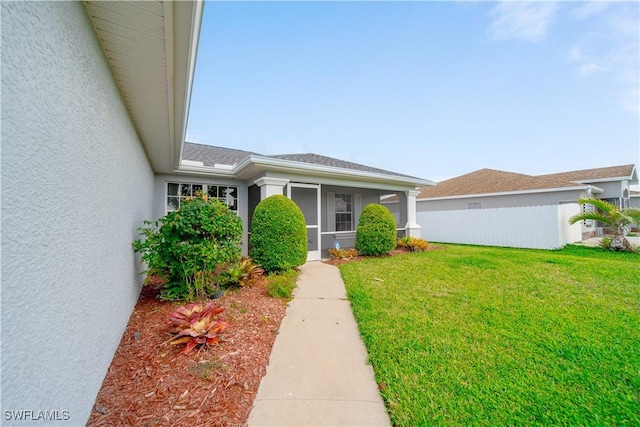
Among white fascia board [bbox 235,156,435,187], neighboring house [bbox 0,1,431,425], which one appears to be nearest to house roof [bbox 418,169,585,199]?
white fascia board [bbox 235,156,435,187]

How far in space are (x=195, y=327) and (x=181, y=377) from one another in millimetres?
650

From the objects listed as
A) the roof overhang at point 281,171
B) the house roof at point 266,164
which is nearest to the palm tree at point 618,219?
the house roof at point 266,164

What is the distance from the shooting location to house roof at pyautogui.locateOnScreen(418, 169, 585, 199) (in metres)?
14.0

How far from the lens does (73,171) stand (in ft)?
6.04

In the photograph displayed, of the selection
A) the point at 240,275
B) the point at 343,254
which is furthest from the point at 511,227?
the point at 240,275

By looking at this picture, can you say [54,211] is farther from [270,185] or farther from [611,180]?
[611,180]

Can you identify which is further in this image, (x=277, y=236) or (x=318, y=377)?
(x=277, y=236)

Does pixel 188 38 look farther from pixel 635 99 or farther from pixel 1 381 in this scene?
pixel 635 99

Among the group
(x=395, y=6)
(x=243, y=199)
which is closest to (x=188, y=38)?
(x=243, y=199)

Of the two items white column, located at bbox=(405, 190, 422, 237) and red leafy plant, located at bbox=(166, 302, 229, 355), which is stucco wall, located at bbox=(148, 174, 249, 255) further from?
white column, located at bbox=(405, 190, 422, 237)

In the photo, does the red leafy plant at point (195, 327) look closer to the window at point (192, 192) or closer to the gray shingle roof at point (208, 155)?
the window at point (192, 192)

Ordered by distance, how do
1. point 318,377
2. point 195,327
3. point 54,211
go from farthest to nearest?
point 195,327
point 318,377
point 54,211
